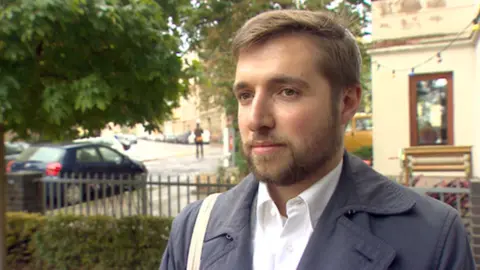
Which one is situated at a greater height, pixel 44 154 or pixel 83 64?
pixel 83 64

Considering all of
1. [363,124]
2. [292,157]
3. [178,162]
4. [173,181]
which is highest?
[363,124]

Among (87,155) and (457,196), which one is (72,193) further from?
(87,155)

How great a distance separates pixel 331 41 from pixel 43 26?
2.66m

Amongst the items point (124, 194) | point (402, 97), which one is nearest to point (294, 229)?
point (124, 194)

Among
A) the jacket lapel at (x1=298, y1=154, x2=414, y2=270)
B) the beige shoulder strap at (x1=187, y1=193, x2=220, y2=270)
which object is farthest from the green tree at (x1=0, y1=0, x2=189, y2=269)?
the jacket lapel at (x1=298, y1=154, x2=414, y2=270)

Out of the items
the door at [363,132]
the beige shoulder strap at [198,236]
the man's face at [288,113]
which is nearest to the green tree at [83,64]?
the beige shoulder strap at [198,236]

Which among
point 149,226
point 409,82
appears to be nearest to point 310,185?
point 149,226

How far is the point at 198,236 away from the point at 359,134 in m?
17.2

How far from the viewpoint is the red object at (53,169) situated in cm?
1006

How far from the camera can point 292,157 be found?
1277 millimetres

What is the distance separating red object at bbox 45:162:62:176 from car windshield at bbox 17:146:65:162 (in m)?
0.20

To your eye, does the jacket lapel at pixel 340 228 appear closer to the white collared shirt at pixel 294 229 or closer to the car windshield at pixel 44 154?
the white collared shirt at pixel 294 229

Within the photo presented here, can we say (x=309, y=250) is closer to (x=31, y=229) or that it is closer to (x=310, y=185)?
(x=310, y=185)

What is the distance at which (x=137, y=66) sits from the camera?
3.95 metres
